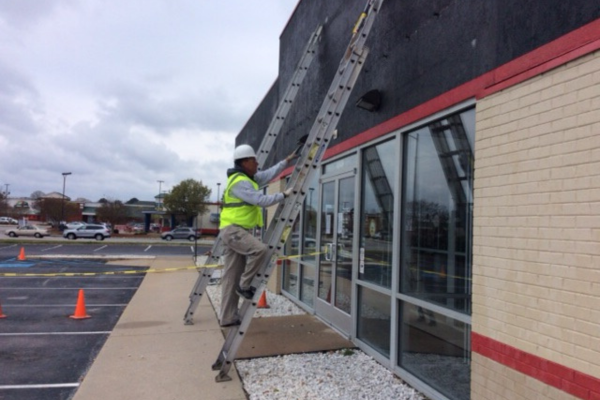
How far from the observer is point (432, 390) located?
437 cm

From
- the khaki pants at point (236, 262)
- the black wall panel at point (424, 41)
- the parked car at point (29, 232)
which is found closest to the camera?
the black wall panel at point (424, 41)

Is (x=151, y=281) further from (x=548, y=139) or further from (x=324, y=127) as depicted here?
(x=548, y=139)

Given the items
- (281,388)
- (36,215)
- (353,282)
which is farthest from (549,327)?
(36,215)

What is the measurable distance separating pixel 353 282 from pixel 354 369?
1.27 m

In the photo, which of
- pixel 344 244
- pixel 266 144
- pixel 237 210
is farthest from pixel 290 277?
pixel 237 210

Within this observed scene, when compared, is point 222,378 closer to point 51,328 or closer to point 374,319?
point 374,319

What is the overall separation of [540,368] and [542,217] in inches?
39.0

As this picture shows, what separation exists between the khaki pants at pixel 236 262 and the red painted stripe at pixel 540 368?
230cm

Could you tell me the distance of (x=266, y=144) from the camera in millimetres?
7266

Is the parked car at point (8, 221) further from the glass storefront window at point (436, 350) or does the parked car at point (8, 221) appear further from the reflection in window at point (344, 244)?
the glass storefront window at point (436, 350)

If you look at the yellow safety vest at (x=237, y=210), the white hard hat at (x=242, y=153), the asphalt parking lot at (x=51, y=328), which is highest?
the white hard hat at (x=242, y=153)

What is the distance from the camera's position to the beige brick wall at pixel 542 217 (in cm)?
274

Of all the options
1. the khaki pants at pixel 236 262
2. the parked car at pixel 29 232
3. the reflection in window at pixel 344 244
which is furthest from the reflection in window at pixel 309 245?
the parked car at pixel 29 232

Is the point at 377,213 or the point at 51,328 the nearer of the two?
the point at 377,213
